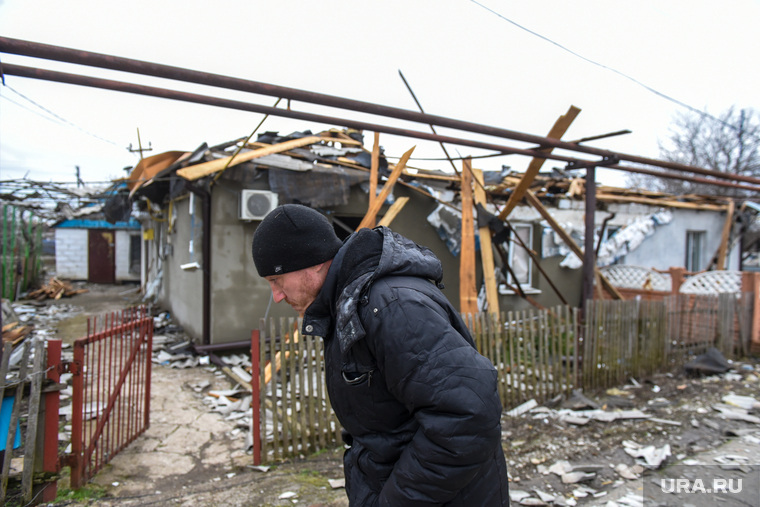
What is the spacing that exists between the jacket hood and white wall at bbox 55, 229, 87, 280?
2360cm

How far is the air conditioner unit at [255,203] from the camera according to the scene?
7398 mm

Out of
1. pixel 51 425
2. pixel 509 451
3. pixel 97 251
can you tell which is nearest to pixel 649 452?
pixel 509 451

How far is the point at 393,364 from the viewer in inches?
53.9

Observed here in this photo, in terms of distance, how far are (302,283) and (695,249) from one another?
15.9 m

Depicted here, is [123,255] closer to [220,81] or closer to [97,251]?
[97,251]

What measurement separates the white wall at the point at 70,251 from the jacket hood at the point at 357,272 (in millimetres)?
23598

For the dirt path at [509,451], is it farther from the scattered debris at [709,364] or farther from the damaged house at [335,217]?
the damaged house at [335,217]

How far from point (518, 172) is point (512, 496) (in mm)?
7958

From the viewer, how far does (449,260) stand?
31.2ft

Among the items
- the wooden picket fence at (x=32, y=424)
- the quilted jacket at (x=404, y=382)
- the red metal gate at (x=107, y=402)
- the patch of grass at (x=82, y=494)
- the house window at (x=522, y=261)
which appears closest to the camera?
the quilted jacket at (x=404, y=382)

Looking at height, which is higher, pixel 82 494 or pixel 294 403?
pixel 294 403

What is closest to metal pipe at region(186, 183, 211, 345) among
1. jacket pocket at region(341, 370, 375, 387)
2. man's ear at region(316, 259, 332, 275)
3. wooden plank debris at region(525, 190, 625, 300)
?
wooden plank debris at region(525, 190, 625, 300)

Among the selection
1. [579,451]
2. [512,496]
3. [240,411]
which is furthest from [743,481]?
[240,411]

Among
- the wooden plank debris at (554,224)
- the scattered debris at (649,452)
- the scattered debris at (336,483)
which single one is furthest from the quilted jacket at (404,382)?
the wooden plank debris at (554,224)
